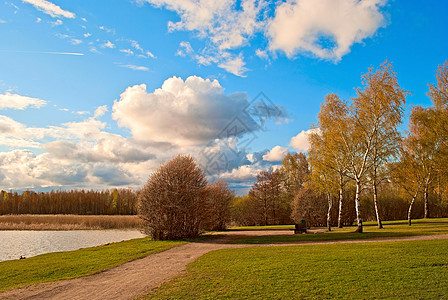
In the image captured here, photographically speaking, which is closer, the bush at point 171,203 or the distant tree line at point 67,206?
the bush at point 171,203

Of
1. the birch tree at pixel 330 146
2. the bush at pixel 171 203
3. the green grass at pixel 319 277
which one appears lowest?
the green grass at pixel 319 277

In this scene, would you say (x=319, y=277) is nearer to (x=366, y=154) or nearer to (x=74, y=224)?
(x=366, y=154)

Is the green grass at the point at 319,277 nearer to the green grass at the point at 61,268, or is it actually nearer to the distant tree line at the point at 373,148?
the green grass at the point at 61,268

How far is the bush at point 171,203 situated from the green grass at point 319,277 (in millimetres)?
8795

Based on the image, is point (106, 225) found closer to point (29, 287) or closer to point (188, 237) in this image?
point (188, 237)

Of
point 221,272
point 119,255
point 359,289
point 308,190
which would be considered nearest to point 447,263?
point 359,289

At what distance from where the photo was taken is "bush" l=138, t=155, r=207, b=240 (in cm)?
2025

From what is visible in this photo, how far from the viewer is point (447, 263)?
9.55m

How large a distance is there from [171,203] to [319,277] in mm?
13617

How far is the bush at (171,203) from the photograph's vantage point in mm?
20250

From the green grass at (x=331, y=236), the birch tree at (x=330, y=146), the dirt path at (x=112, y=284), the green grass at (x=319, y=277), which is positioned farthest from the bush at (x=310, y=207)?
the dirt path at (x=112, y=284)

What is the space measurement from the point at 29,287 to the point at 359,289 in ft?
31.1

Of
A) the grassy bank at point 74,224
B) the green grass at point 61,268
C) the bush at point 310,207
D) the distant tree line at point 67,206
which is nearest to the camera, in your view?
the green grass at point 61,268

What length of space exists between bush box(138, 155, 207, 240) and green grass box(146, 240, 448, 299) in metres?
8.80
